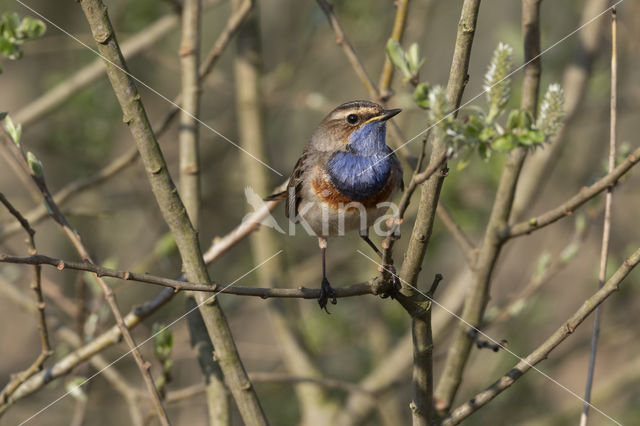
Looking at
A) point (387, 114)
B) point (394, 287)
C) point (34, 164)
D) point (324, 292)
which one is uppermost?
point (387, 114)

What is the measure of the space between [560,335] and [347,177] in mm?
1491

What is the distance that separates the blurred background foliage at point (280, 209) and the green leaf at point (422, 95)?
2711mm

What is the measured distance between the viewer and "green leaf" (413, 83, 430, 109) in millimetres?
2199

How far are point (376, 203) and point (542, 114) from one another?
57.3 inches

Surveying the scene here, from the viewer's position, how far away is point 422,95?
7.30ft

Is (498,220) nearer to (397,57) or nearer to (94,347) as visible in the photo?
(397,57)

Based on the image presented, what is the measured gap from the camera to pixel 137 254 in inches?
291


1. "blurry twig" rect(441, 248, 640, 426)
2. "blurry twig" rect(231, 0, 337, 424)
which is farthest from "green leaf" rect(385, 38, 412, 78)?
"blurry twig" rect(231, 0, 337, 424)

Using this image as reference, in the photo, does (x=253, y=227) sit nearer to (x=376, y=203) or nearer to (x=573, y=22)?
(x=376, y=203)

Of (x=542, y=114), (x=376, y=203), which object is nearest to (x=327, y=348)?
(x=376, y=203)

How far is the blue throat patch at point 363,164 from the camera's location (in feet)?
11.5

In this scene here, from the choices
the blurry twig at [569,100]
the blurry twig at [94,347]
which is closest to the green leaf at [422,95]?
the blurry twig at [94,347]

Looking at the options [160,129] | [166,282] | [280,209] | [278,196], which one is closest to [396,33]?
[278,196]

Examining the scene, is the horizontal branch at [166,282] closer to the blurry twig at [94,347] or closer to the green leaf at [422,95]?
the green leaf at [422,95]
